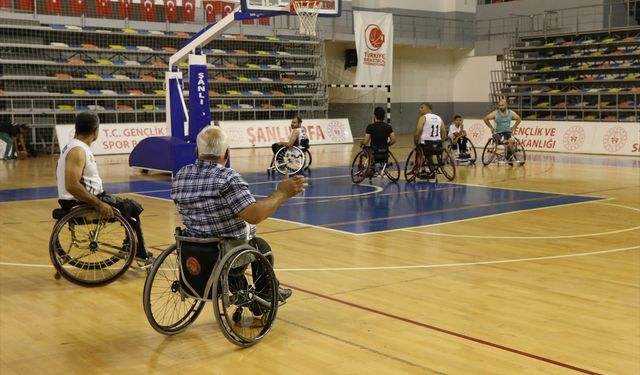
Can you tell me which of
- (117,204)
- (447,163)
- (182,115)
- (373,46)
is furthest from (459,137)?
(117,204)

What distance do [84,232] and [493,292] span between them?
3.15m

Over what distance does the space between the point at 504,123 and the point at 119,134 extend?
9.39m

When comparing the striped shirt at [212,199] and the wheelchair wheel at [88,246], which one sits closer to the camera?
the striped shirt at [212,199]

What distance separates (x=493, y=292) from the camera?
5754mm

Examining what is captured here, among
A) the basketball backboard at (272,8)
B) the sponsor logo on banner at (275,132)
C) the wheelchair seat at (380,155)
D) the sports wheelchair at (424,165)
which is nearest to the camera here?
the wheelchair seat at (380,155)

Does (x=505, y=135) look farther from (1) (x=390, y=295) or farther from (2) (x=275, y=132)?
(1) (x=390, y=295)

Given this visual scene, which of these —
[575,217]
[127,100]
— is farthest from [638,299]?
[127,100]

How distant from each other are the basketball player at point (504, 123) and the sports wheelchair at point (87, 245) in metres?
10.8

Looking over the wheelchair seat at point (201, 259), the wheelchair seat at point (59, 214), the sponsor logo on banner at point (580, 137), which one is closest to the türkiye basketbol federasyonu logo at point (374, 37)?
the sponsor logo on banner at point (580, 137)

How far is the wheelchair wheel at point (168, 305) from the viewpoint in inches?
174

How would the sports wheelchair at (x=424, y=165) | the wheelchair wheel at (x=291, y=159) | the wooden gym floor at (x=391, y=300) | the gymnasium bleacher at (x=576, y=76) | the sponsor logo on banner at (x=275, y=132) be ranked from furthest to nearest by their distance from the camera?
the gymnasium bleacher at (x=576, y=76) → the sponsor logo on banner at (x=275, y=132) → the wheelchair wheel at (x=291, y=159) → the sports wheelchair at (x=424, y=165) → the wooden gym floor at (x=391, y=300)

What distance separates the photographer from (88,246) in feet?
19.2

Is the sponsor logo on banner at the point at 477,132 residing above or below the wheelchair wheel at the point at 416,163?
above

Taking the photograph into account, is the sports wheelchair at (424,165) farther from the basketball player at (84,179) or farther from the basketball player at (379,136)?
the basketball player at (84,179)
